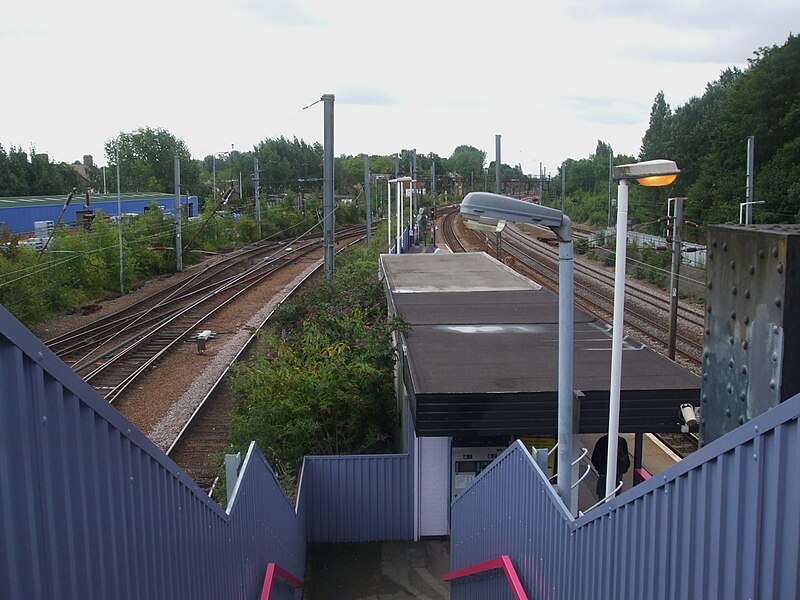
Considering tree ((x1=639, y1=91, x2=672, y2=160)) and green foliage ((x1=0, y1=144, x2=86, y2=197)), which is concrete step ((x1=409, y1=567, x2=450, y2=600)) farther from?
green foliage ((x1=0, y1=144, x2=86, y2=197))

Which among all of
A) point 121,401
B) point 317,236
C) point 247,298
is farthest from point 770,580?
point 317,236

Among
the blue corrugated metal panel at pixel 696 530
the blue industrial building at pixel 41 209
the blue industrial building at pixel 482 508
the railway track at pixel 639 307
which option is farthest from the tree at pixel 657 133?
the blue corrugated metal panel at pixel 696 530

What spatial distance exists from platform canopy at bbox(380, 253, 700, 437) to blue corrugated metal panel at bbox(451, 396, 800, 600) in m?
1.36

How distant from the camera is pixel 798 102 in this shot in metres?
38.8

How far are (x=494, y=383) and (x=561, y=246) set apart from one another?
3.11 m

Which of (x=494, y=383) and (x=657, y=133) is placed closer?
(x=494, y=383)

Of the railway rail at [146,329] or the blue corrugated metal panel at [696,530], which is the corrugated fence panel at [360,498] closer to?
the blue corrugated metal panel at [696,530]

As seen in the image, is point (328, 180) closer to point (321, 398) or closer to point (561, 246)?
point (321, 398)

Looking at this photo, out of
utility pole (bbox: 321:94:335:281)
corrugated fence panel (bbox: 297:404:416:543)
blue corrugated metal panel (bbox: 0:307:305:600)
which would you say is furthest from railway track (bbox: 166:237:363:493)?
blue corrugated metal panel (bbox: 0:307:305:600)

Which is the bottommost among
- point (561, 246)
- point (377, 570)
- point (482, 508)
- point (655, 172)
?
point (377, 570)

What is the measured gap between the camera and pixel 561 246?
4895mm

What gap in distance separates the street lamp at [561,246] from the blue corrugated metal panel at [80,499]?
7.17ft

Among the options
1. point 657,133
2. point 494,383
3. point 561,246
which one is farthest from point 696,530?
point 657,133

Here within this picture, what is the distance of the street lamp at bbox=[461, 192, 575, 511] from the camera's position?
454 cm
